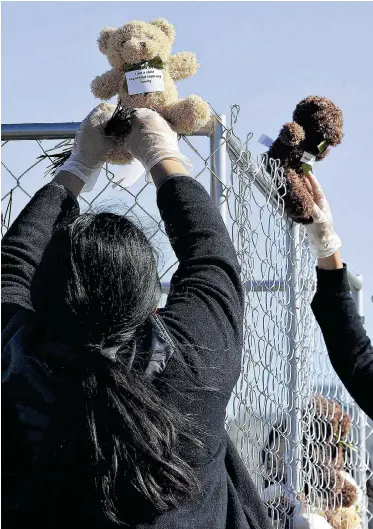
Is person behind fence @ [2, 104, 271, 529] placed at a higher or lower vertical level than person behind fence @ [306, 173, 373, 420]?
lower

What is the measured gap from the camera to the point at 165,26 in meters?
2.00

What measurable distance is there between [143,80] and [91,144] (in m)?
0.19

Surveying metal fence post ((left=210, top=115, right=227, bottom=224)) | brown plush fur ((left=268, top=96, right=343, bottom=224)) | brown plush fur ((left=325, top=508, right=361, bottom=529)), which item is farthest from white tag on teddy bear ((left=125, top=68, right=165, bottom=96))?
brown plush fur ((left=325, top=508, right=361, bottom=529))

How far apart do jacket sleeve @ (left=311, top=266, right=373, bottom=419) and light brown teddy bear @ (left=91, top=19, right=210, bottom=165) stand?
51 cm

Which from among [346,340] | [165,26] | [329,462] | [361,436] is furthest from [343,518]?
[165,26]

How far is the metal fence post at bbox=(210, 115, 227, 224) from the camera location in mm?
2104

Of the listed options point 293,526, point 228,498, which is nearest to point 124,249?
point 228,498

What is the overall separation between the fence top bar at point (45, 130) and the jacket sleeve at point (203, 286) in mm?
505

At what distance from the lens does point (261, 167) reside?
7.29ft

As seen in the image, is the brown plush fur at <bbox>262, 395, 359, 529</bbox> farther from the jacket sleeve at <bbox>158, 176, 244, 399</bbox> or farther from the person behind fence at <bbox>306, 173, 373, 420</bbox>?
the jacket sleeve at <bbox>158, 176, 244, 399</bbox>

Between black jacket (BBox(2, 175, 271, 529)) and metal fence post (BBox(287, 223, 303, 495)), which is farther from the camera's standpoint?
metal fence post (BBox(287, 223, 303, 495))

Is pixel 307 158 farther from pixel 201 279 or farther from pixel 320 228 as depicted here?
pixel 201 279

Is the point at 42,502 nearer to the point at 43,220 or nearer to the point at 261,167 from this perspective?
the point at 43,220

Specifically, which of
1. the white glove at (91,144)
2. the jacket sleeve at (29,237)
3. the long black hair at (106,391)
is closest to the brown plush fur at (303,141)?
the white glove at (91,144)
